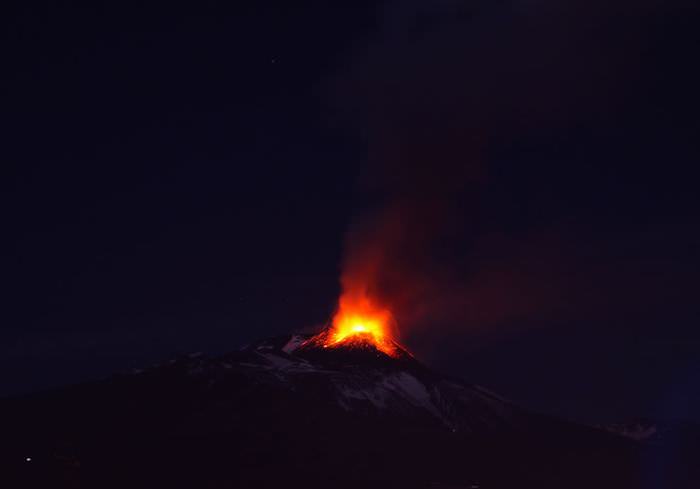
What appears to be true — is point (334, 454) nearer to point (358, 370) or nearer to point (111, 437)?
point (111, 437)

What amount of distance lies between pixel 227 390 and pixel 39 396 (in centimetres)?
3263

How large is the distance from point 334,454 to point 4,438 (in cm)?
4275

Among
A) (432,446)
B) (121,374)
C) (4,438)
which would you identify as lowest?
(4,438)

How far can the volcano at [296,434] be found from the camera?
5133 inches

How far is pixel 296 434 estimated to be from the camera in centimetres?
15475

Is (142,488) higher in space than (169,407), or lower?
lower

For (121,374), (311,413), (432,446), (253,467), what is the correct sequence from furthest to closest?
1. (121,374)
2. (311,413)
3. (432,446)
4. (253,467)

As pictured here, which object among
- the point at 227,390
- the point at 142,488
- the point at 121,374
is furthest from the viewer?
the point at 121,374

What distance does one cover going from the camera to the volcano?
130375 mm

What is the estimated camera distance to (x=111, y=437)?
153 metres

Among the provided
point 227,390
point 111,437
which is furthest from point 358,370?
point 111,437

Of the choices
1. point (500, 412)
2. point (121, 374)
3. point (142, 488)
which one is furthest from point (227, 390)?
point (142, 488)

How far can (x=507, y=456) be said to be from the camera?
155m

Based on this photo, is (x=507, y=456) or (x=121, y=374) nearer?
(x=507, y=456)
